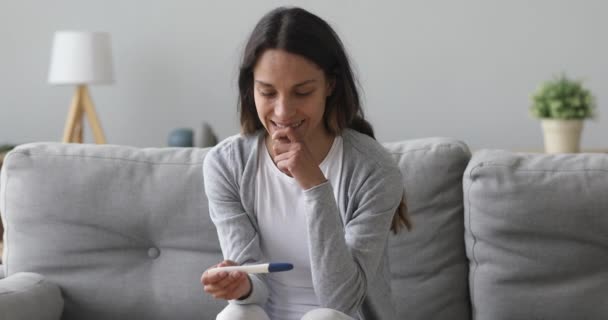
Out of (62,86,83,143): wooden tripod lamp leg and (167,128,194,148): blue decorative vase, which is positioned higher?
(62,86,83,143): wooden tripod lamp leg

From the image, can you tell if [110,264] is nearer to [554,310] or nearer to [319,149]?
→ [319,149]

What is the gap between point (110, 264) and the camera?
6.79ft

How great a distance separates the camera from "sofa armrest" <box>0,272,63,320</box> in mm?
1873

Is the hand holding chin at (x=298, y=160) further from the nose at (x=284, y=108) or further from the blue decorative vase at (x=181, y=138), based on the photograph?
the blue decorative vase at (x=181, y=138)

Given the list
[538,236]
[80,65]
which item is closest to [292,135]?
[538,236]

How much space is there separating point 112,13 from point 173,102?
0.49 metres

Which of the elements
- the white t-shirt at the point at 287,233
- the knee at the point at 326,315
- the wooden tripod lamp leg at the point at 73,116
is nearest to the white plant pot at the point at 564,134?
the white t-shirt at the point at 287,233

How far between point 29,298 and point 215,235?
1.42 ft

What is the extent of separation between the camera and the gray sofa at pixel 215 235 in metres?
1.86

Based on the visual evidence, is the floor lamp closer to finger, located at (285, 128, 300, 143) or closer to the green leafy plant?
the green leafy plant

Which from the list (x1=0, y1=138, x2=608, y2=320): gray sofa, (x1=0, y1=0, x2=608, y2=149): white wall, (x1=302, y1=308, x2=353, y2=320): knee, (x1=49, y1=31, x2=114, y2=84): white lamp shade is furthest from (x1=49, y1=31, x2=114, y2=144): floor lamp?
(x1=302, y1=308, x2=353, y2=320): knee

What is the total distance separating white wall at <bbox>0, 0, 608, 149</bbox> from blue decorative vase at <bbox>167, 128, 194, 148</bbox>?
11.2 inches

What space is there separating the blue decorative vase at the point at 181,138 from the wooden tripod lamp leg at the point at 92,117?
0.31 metres

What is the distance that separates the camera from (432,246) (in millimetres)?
1959
